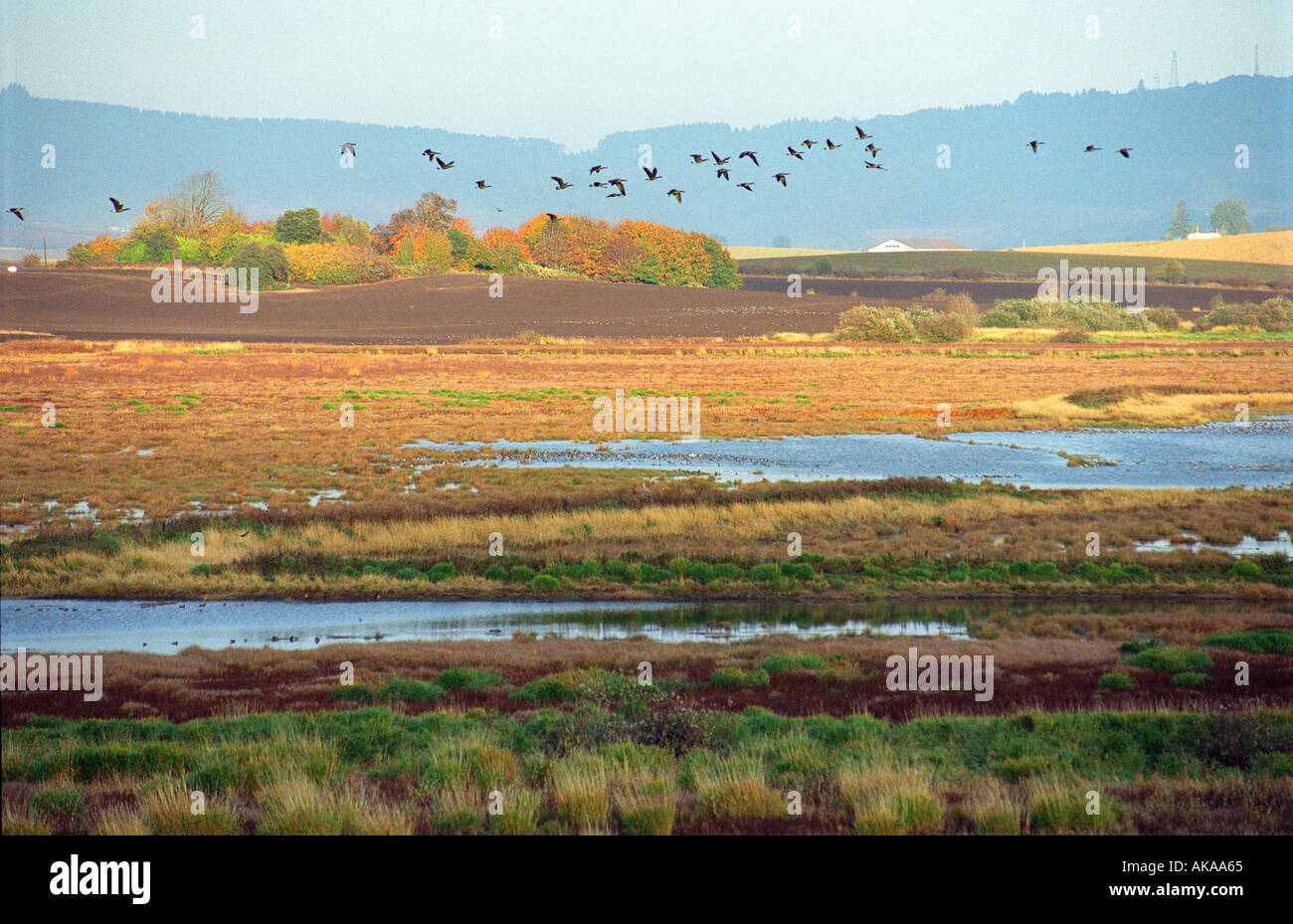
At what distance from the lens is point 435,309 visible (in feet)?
442

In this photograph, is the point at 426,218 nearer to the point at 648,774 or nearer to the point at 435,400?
the point at 435,400

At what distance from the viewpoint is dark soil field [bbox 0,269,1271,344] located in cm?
11675

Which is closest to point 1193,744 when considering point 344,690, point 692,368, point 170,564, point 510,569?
point 344,690

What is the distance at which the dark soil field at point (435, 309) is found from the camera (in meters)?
117

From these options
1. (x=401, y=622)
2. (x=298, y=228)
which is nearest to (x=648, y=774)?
(x=401, y=622)

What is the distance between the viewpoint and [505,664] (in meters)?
18.4

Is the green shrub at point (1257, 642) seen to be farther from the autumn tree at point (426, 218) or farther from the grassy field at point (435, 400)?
the autumn tree at point (426, 218)

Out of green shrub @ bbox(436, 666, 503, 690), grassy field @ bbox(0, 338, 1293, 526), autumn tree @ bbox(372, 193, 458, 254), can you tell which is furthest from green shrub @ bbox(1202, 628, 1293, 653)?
autumn tree @ bbox(372, 193, 458, 254)

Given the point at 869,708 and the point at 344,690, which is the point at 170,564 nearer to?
the point at 344,690

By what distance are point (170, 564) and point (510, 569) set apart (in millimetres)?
7634

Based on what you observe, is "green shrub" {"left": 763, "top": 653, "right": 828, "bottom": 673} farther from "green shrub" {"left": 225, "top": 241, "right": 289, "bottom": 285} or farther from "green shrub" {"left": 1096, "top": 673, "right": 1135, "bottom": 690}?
"green shrub" {"left": 225, "top": 241, "right": 289, "bottom": 285}

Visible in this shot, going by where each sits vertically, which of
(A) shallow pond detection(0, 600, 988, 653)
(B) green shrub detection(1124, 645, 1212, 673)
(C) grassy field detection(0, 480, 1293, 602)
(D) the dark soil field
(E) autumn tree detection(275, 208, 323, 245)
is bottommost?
(A) shallow pond detection(0, 600, 988, 653)

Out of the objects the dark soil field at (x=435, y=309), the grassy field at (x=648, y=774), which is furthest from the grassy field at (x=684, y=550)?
the dark soil field at (x=435, y=309)

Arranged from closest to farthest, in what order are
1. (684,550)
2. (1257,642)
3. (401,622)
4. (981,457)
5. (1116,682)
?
(1116,682), (1257,642), (401,622), (684,550), (981,457)
